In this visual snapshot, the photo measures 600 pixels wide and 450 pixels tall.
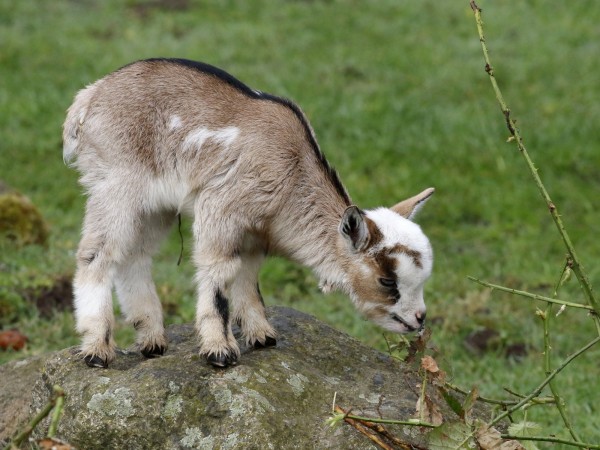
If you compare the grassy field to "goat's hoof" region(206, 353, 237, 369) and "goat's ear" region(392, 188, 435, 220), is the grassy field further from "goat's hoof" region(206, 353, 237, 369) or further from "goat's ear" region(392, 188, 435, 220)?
"goat's hoof" region(206, 353, 237, 369)

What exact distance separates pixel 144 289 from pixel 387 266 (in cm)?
162

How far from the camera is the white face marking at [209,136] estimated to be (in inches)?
238

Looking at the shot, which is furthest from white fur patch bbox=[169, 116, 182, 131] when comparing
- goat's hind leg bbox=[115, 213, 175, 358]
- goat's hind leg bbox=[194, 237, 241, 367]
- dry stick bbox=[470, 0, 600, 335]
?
dry stick bbox=[470, 0, 600, 335]

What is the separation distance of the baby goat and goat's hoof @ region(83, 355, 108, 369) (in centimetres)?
2

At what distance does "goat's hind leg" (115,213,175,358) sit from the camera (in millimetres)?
6254

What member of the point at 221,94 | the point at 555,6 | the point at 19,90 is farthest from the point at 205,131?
the point at 555,6

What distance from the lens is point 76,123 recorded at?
6.47 metres

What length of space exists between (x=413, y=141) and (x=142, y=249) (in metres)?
7.73

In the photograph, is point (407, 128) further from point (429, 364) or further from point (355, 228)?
point (429, 364)

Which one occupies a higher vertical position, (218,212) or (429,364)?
(218,212)

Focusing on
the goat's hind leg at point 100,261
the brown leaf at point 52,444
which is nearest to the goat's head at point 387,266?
the goat's hind leg at point 100,261

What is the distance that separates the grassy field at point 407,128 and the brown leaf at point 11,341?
0.39ft

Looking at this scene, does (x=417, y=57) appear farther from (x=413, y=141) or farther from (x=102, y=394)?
(x=102, y=394)

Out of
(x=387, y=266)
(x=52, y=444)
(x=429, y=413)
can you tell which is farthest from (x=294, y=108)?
(x=52, y=444)
